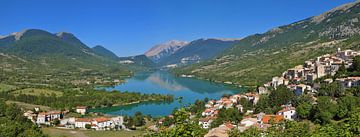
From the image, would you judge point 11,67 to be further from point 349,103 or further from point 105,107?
point 349,103

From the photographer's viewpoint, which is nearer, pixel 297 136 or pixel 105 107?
pixel 297 136

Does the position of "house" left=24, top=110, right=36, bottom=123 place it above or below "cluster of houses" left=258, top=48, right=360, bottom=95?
below

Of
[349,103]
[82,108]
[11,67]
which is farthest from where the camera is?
[11,67]

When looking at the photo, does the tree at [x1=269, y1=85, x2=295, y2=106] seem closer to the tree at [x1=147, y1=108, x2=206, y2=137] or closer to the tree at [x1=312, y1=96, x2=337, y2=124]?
the tree at [x1=312, y1=96, x2=337, y2=124]

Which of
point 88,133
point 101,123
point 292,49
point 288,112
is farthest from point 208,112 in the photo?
point 292,49

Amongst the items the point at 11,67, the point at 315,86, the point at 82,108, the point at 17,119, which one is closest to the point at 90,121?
the point at 17,119

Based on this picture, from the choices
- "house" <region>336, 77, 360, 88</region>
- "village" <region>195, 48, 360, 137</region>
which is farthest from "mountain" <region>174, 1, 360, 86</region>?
"house" <region>336, 77, 360, 88</region>

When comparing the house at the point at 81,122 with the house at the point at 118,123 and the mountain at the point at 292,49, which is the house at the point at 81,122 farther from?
the mountain at the point at 292,49

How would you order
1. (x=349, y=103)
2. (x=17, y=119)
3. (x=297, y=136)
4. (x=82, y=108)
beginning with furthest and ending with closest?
1. (x=82, y=108)
2. (x=17, y=119)
3. (x=349, y=103)
4. (x=297, y=136)

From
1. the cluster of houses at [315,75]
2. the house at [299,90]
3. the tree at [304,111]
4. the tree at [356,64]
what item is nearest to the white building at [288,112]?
the tree at [304,111]
